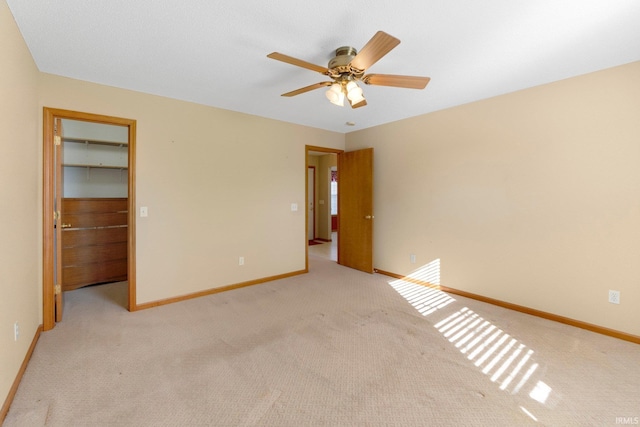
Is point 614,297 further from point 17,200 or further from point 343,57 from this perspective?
point 17,200

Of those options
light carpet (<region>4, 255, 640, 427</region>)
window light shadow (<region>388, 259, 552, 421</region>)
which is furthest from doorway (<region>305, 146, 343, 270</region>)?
light carpet (<region>4, 255, 640, 427</region>)

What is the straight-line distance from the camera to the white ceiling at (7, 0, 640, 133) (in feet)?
5.56

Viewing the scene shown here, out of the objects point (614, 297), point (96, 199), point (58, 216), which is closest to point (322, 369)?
point (614, 297)

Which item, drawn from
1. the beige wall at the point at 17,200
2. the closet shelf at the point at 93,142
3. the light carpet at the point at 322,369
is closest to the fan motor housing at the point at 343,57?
the beige wall at the point at 17,200

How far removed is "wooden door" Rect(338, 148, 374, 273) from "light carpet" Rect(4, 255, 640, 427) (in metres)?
1.57

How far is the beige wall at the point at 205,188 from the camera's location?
3043 millimetres

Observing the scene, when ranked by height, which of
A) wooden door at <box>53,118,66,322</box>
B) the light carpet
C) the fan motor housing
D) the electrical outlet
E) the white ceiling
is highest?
the white ceiling

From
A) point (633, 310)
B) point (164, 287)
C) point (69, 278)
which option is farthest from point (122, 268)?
point (633, 310)

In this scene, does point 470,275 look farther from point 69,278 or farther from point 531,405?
point 69,278

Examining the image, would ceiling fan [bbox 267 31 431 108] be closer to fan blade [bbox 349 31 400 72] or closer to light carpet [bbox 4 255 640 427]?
fan blade [bbox 349 31 400 72]

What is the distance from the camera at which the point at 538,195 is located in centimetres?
289

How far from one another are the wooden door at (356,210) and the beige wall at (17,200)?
381 centimetres

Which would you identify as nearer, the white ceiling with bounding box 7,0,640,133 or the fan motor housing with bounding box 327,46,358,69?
the white ceiling with bounding box 7,0,640,133

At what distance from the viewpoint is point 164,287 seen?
3.23 m
